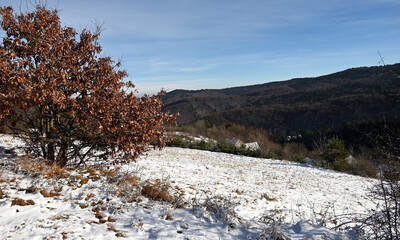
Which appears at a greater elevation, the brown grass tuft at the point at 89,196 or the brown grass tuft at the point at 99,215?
the brown grass tuft at the point at 89,196

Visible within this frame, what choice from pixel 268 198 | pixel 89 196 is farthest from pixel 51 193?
pixel 268 198

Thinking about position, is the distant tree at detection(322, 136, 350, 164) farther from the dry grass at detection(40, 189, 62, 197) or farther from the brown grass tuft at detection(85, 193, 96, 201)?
the dry grass at detection(40, 189, 62, 197)

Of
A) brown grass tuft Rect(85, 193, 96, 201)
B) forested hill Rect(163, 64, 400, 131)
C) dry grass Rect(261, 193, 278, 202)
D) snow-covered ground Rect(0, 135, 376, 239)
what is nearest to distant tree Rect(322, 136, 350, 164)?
dry grass Rect(261, 193, 278, 202)

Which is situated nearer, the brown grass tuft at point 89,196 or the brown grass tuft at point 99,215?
the brown grass tuft at point 99,215

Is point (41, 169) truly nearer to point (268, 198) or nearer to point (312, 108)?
point (268, 198)

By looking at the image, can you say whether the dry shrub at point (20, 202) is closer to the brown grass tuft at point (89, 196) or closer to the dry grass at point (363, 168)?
the brown grass tuft at point (89, 196)

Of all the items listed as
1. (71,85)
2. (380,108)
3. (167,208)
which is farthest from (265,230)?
(380,108)

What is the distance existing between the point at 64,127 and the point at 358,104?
98.6 metres

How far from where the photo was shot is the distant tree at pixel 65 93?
182 inches

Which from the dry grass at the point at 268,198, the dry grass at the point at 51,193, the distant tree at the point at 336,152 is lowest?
the distant tree at the point at 336,152

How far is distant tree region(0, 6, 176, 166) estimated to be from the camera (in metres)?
4.63

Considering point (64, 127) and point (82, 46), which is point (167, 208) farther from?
point (82, 46)

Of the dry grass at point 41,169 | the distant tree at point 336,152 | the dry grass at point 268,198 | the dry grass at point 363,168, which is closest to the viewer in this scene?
the dry grass at point 41,169

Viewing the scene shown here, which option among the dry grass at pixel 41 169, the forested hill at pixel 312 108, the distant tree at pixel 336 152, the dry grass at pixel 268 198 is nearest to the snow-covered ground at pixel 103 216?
the dry grass at pixel 41 169
